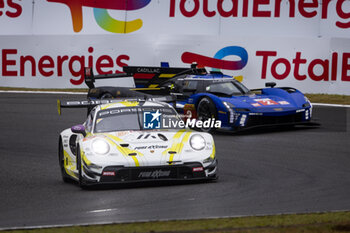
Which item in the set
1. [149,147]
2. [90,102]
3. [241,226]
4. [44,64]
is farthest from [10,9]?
[241,226]

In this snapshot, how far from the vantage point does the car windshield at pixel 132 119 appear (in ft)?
29.7

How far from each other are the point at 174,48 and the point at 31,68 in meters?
4.35

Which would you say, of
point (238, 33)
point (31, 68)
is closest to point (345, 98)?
point (238, 33)

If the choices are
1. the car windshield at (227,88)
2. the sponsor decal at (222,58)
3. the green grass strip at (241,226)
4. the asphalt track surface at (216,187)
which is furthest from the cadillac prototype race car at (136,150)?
the sponsor decal at (222,58)

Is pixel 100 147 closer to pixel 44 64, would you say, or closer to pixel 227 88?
pixel 227 88

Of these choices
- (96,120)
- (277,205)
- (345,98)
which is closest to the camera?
(277,205)

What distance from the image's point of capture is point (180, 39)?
68.7 feet

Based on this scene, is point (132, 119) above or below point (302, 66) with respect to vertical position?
below

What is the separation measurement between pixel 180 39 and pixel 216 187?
12999 mm

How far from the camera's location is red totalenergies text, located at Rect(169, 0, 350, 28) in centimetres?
2003

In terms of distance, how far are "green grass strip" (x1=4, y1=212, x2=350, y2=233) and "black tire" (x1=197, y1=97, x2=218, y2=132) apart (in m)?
7.44

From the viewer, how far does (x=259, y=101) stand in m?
13.9

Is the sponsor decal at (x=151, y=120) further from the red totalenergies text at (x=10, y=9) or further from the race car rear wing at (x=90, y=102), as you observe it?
the red totalenergies text at (x=10, y=9)

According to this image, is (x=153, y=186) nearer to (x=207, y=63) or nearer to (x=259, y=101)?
(x=259, y=101)
